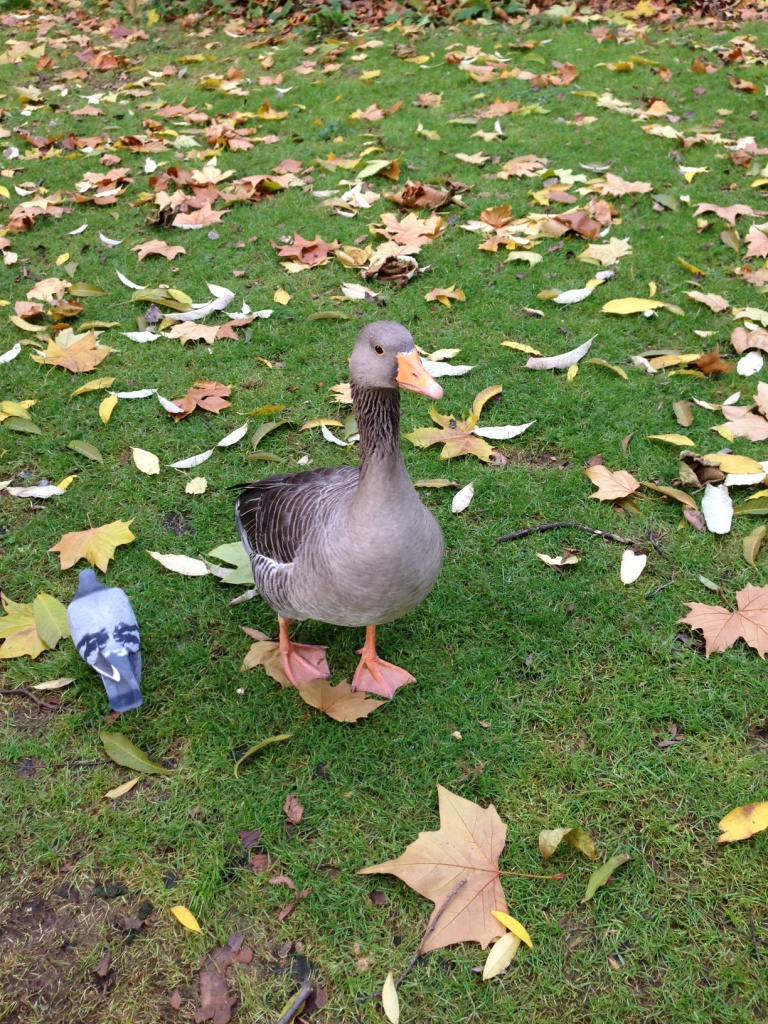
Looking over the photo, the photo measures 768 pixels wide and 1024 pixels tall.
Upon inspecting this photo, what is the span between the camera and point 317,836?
246 cm

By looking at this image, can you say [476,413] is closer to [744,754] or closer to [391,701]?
[391,701]

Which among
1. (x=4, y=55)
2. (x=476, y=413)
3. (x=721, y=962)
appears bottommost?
(x=721, y=962)

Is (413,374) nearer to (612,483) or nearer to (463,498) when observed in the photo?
(463,498)

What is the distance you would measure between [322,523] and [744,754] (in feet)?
5.92

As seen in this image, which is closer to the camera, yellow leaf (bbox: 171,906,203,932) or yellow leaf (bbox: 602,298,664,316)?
yellow leaf (bbox: 171,906,203,932)

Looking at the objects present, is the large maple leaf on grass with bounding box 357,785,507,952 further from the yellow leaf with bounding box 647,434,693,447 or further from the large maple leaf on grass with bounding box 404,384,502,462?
the yellow leaf with bounding box 647,434,693,447

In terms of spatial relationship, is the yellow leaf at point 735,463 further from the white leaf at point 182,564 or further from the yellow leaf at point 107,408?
the yellow leaf at point 107,408

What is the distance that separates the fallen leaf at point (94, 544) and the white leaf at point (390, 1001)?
2.17 meters

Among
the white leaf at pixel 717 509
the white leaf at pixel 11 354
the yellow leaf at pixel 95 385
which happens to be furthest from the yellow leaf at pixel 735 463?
the white leaf at pixel 11 354

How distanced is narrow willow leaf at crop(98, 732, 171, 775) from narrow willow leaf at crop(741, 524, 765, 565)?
8.87 feet

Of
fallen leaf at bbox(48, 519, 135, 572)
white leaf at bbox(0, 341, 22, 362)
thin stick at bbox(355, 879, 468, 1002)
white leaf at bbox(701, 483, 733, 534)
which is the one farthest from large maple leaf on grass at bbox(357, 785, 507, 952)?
white leaf at bbox(0, 341, 22, 362)

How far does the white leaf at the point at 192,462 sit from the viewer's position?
388 centimetres

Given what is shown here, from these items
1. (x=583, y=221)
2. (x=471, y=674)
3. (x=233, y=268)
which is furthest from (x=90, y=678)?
(x=583, y=221)

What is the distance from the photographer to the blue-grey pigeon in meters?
2.67
